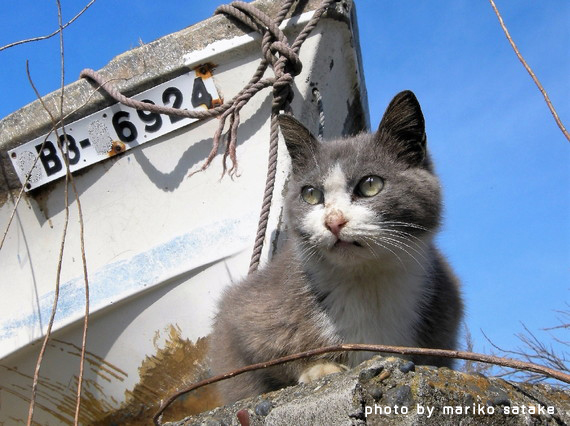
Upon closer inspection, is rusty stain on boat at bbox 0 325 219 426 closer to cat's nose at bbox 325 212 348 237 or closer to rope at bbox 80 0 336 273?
rope at bbox 80 0 336 273

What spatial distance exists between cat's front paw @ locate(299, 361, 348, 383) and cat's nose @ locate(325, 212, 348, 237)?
0.49 metres

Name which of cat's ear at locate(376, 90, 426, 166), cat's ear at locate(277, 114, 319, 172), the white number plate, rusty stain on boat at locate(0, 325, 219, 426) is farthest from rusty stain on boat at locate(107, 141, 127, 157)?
cat's ear at locate(376, 90, 426, 166)

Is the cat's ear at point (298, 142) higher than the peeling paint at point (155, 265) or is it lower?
higher

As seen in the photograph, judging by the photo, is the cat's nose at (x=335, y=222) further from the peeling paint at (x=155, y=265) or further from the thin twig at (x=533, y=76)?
the peeling paint at (x=155, y=265)

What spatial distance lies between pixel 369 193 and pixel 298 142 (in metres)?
0.44

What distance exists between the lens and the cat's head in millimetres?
2111

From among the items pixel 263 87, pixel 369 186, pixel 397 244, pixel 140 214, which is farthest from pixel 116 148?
pixel 397 244

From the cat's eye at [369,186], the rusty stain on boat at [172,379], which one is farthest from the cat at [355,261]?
the rusty stain on boat at [172,379]

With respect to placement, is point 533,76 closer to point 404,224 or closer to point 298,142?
point 404,224

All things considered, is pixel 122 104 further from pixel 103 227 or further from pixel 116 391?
pixel 116 391

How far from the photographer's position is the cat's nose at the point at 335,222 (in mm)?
2068

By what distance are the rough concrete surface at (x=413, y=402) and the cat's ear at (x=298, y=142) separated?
99cm

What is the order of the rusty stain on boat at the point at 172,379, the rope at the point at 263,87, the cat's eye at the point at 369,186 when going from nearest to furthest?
the cat's eye at the point at 369,186 < the rope at the point at 263,87 < the rusty stain on boat at the point at 172,379

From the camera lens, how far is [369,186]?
2.22 meters
